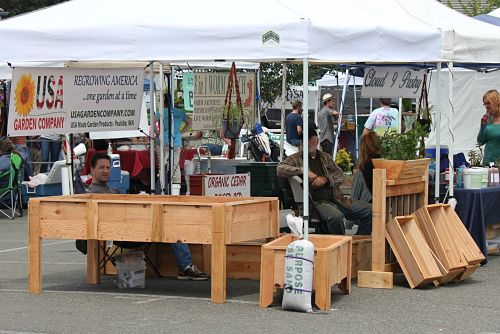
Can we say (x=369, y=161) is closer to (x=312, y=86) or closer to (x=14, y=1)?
(x=312, y=86)

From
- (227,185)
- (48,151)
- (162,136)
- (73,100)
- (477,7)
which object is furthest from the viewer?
(477,7)

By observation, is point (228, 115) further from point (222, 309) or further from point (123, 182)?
point (222, 309)

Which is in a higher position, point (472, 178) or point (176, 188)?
point (472, 178)

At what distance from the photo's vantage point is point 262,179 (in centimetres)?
1459

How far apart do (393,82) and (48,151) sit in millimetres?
8134

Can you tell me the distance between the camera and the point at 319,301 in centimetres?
964

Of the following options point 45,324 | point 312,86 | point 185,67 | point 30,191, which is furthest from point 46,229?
point 312,86

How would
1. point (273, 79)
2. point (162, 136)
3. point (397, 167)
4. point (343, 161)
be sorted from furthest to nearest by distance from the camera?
1. point (273, 79)
2. point (343, 161)
3. point (162, 136)
4. point (397, 167)

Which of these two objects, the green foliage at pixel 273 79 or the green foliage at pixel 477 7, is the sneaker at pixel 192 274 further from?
the green foliage at pixel 477 7

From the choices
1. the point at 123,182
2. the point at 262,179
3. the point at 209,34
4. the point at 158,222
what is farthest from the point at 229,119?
the point at 123,182

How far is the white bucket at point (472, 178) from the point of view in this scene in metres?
12.9

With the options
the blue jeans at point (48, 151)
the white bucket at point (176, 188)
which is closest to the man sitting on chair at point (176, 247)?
the white bucket at point (176, 188)

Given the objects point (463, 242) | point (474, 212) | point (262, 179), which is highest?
point (262, 179)

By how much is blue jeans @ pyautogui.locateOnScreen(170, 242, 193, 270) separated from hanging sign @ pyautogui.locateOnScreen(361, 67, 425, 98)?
5207 mm
